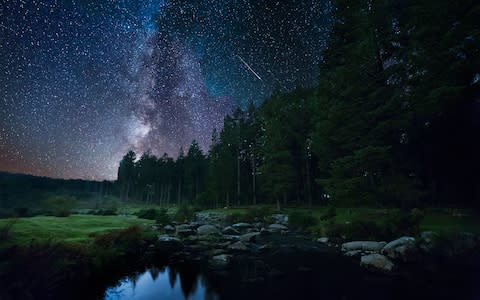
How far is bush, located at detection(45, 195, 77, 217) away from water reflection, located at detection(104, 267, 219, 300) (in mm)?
16607

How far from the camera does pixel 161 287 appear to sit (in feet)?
26.6

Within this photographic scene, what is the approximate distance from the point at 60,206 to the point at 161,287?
766 inches

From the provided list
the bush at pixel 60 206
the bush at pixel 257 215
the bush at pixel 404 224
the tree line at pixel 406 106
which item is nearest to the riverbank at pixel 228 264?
the bush at pixel 404 224

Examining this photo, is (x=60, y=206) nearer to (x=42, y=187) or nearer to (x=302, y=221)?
(x=302, y=221)

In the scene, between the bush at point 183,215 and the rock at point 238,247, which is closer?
the rock at point 238,247

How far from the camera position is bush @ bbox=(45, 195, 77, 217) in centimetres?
2108

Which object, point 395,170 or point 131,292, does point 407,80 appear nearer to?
point 395,170

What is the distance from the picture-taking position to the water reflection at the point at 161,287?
7.28m

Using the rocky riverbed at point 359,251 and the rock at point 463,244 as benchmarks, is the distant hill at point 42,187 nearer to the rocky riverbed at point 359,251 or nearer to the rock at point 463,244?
the rocky riverbed at point 359,251

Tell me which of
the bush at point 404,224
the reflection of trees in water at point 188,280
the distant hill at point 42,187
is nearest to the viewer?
the reflection of trees in water at point 188,280

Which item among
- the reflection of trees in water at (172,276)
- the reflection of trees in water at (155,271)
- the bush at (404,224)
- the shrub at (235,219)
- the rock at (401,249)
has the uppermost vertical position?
the bush at (404,224)

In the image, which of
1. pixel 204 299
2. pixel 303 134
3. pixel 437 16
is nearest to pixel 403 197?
pixel 437 16

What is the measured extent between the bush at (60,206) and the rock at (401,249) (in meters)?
24.4

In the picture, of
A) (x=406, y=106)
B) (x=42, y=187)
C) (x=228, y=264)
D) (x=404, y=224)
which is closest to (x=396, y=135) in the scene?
(x=406, y=106)
